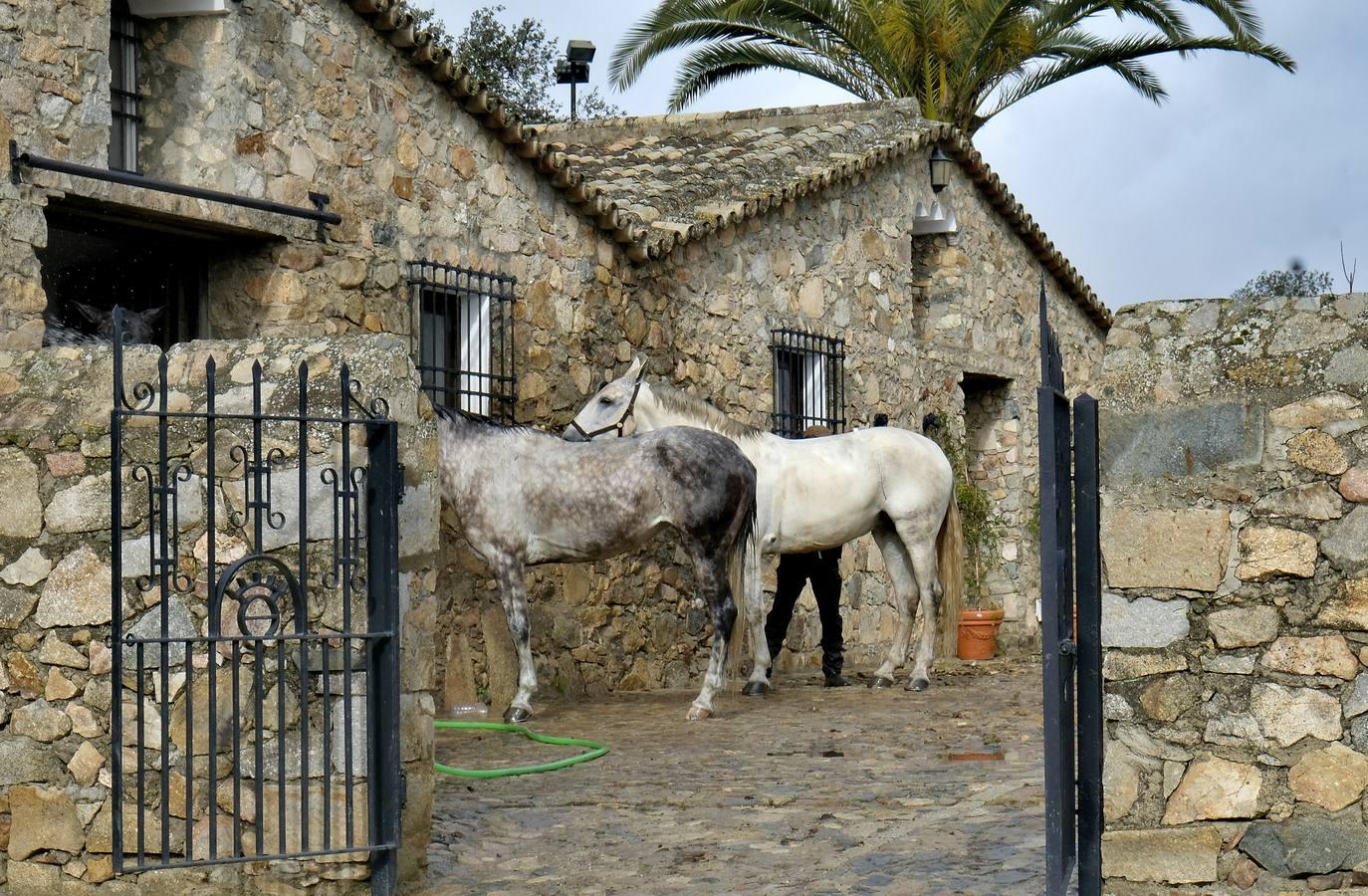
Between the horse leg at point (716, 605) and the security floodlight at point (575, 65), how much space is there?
29.0 feet

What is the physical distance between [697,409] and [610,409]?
644 millimetres

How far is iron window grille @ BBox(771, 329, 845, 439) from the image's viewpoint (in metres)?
13.8

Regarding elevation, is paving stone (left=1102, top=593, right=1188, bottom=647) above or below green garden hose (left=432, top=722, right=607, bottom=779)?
above

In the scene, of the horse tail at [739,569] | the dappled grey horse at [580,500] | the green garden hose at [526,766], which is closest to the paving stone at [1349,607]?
the green garden hose at [526,766]

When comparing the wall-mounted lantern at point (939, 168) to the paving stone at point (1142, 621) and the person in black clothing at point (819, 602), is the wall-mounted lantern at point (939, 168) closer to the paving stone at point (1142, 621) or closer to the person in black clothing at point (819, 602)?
the person in black clothing at point (819, 602)

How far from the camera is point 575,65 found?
20.4 m

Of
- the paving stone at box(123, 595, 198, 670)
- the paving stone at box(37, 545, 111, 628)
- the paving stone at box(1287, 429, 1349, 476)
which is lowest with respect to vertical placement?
the paving stone at box(123, 595, 198, 670)

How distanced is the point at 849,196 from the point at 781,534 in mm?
4351

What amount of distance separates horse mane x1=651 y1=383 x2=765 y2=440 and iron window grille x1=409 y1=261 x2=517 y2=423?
96 cm

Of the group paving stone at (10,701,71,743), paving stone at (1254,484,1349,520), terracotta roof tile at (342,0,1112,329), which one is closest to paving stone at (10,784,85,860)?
paving stone at (10,701,71,743)

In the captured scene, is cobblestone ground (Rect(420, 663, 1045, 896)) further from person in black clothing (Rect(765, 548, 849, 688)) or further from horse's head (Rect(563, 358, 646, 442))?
horse's head (Rect(563, 358, 646, 442))

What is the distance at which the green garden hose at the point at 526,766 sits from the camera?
7.83m

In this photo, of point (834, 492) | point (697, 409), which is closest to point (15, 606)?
point (697, 409)

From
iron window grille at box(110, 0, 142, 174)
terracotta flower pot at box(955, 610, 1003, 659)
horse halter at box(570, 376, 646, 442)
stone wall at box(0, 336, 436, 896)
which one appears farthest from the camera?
terracotta flower pot at box(955, 610, 1003, 659)
